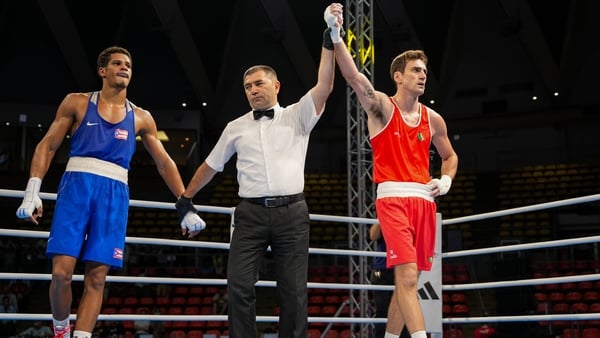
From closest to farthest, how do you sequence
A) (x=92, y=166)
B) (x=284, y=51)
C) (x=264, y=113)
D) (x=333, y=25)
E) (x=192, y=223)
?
(x=333, y=25) < (x=92, y=166) < (x=264, y=113) < (x=192, y=223) < (x=284, y=51)

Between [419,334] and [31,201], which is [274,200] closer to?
[419,334]

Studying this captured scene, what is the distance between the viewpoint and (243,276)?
3396mm

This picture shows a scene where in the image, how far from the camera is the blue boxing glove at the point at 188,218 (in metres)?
3.77

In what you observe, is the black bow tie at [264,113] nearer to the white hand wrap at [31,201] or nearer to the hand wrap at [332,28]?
the hand wrap at [332,28]

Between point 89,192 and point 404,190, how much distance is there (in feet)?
5.56

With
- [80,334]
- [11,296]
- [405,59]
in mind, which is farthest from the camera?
[11,296]

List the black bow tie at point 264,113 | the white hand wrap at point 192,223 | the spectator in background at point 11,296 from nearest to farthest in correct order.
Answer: the black bow tie at point 264,113 < the white hand wrap at point 192,223 < the spectator in background at point 11,296

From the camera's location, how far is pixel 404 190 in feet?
12.5

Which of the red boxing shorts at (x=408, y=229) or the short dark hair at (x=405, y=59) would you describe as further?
the short dark hair at (x=405, y=59)

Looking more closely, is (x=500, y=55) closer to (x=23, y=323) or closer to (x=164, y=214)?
(x=164, y=214)

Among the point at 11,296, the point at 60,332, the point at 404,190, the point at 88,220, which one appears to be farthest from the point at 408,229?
the point at 11,296

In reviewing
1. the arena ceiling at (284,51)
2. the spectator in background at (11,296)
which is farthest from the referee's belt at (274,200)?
the arena ceiling at (284,51)

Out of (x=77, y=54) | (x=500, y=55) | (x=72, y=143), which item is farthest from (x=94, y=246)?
(x=500, y=55)

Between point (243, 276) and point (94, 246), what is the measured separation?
2.53ft
